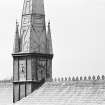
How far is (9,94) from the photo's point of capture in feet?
279

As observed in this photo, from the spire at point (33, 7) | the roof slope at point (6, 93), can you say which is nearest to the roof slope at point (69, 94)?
the roof slope at point (6, 93)

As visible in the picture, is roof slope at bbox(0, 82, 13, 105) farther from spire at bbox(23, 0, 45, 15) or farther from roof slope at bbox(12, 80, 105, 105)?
spire at bbox(23, 0, 45, 15)

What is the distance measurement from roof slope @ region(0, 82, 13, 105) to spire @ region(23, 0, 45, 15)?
14553mm

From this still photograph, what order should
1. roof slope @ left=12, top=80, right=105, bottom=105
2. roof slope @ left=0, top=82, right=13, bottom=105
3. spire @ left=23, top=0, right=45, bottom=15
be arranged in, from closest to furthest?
roof slope @ left=12, top=80, right=105, bottom=105
spire @ left=23, top=0, right=45, bottom=15
roof slope @ left=0, top=82, right=13, bottom=105

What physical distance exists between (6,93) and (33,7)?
17.2 meters

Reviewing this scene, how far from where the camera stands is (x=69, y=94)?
224 ft

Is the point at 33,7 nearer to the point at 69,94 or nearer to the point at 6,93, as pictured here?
the point at 69,94

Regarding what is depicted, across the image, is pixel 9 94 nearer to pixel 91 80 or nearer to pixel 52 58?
pixel 52 58

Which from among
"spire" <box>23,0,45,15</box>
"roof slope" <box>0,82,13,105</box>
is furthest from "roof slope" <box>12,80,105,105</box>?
"spire" <box>23,0,45,15</box>

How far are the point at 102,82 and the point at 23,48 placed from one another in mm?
14446

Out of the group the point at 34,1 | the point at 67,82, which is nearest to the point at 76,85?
the point at 67,82

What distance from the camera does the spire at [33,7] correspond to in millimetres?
76688

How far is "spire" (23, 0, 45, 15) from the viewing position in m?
76.7

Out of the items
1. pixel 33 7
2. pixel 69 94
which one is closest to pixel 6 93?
pixel 33 7
